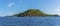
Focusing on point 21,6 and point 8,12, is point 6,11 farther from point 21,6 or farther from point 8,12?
point 21,6

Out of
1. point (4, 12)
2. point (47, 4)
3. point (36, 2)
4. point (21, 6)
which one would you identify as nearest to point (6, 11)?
point (4, 12)

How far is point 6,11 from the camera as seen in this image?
22.7 ft

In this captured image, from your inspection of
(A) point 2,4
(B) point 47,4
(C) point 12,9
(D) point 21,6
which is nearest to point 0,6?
(A) point 2,4

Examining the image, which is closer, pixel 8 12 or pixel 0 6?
pixel 8 12

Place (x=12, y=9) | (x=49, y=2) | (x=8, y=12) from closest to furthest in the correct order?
(x=8, y=12)
(x=12, y=9)
(x=49, y=2)

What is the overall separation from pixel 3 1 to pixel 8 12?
1018 mm

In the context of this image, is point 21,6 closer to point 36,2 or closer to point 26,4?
point 26,4

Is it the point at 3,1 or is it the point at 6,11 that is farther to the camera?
the point at 3,1

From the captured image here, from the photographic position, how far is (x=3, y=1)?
7.38 metres

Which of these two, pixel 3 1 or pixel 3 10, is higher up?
pixel 3 1

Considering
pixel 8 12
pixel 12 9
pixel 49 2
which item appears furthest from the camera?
pixel 49 2

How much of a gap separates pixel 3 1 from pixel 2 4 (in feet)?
0.67

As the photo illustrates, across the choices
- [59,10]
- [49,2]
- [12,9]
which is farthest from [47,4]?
[12,9]

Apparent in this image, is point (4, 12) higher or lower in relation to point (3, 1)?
lower
